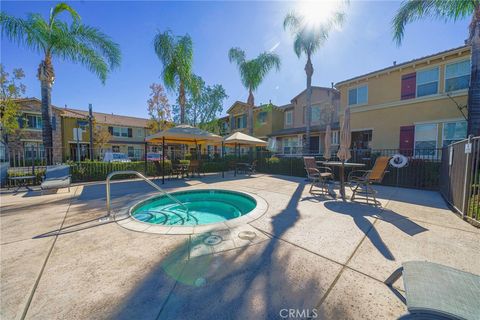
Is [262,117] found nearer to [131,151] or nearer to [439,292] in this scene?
[131,151]

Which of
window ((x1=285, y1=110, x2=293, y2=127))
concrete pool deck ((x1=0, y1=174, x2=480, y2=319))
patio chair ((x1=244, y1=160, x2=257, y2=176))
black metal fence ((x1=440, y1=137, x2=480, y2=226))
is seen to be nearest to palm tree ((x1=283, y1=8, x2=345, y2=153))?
patio chair ((x1=244, y1=160, x2=257, y2=176))

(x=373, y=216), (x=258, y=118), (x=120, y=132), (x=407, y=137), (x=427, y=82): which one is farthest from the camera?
(x=120, y=132)

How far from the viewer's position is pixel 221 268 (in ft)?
7.91

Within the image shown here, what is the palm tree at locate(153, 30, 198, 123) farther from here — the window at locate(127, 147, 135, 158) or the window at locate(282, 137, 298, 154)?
the window at locate(127, 147, 135, 158)

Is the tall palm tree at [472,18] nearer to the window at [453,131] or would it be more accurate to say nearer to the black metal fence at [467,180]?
the window at [453,131]

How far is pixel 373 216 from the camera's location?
431cm

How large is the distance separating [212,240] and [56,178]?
26.1 ft

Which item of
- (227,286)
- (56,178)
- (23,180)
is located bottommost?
(227,286)

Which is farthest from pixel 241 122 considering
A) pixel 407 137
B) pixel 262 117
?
pixel 407 137

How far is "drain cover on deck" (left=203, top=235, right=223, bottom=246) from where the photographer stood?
120 inches

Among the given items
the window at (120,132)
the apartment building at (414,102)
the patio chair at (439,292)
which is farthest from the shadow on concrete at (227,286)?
the window at (120,132)

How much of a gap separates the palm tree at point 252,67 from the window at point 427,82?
393 inches

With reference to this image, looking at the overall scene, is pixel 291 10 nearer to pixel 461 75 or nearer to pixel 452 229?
pixel 461 75

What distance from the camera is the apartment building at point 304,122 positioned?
18.7 meters
